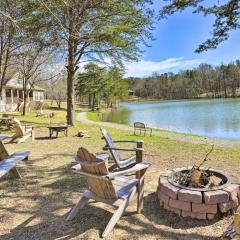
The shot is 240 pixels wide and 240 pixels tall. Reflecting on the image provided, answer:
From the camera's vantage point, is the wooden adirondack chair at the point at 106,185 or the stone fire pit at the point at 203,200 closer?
the wooden adirondack chair at the point at 106,185

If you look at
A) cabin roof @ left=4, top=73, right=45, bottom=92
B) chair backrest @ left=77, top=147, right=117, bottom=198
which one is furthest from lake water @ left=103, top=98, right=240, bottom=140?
chair backrest @ left=77, top=147, right=117, bottom=198

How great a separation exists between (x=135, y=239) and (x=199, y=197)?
36.5 inches

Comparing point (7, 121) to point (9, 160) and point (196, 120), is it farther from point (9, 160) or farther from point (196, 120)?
point (196, 120)

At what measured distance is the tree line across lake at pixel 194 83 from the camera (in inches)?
4080

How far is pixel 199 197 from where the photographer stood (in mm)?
3576

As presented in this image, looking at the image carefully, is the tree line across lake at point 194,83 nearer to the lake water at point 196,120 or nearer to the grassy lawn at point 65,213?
the lake water at point 196,120

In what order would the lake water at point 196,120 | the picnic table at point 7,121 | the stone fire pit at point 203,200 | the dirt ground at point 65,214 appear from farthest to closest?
1. the lake water at point 196,120
2. the picnic table at point 7,121
3. the stone fire pit at point 203,200
4. the dirt ground at point 65,214

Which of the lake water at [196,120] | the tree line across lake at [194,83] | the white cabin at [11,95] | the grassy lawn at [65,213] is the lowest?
the lake water at [196,120]

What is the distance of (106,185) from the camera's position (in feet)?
11.2

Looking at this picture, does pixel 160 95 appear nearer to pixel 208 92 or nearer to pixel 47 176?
pixel 208 92

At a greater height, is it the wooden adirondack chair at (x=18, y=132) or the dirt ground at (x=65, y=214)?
the wooden adirondack chair at (x=18, y=132)

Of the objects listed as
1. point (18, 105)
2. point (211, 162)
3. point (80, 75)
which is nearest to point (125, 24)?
point (211, 162)

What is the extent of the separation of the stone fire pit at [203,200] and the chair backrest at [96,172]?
2.61 ft

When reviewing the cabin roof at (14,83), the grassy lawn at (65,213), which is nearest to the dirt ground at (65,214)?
the grassy lawn at (65,213)
